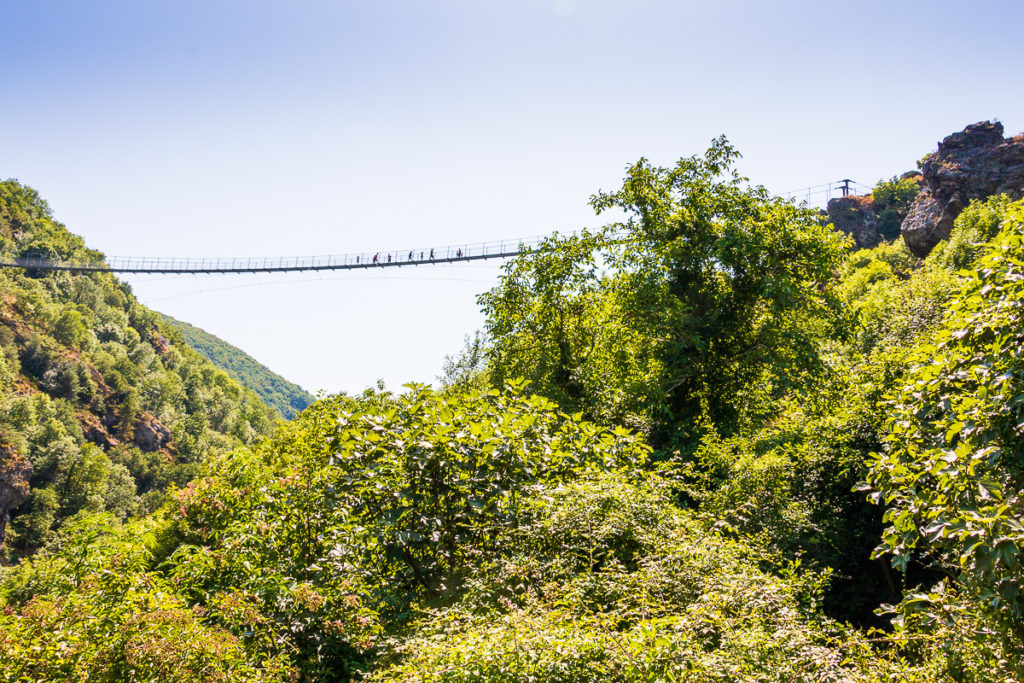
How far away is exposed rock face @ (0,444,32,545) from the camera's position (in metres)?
→ 79.6

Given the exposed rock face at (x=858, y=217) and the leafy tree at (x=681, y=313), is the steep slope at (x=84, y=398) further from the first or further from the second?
the exposed rock face at (x=858, y=217)

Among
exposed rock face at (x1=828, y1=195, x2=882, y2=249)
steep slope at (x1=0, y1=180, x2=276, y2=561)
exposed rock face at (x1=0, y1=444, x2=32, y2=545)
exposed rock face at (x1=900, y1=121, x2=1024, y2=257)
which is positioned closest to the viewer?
exposed rock face at (x1=900, y1=121, x2=1024, y2=257)

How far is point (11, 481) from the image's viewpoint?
8038 cm

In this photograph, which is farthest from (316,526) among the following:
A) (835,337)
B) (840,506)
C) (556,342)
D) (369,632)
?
(835,337)

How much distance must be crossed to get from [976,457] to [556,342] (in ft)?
37.2

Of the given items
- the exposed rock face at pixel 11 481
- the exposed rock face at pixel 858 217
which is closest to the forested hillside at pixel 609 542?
the exposed rock face at pixel 858 217

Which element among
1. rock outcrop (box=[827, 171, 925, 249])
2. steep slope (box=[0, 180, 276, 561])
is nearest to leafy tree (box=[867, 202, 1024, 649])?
rock outcrop (box=[827, 171, 925, 249])

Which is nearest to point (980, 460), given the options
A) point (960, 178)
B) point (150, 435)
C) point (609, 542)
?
point (609, 542)

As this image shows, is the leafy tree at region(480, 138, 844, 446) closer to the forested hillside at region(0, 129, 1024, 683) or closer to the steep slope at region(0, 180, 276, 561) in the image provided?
the forested hillside at region(0, 129, 1024, 683)

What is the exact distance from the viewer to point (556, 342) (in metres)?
15.6

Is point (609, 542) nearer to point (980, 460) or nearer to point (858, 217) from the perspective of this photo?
point (980, 460)

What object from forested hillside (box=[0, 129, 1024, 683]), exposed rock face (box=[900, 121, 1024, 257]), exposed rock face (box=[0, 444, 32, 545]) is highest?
exposed rock face (box=[900, 121, 1024, 257])

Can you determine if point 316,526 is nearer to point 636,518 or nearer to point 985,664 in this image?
point 636,518

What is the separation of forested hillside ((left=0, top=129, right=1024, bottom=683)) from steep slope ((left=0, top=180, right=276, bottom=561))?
210 feet
